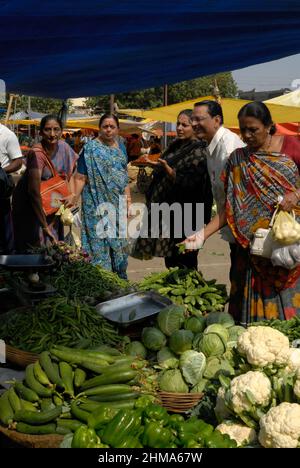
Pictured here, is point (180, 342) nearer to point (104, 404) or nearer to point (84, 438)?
point (104, 404)

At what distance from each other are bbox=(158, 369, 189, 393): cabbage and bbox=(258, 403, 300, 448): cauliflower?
820 mm

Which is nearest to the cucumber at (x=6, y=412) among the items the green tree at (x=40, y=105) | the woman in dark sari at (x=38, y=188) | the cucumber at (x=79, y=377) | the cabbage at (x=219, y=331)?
the cucumber at (x=79, y=377)

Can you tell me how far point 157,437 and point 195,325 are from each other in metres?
1.35

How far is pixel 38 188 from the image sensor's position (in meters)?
6.48

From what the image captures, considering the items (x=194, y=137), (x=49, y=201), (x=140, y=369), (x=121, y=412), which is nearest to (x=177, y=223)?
(x=194, y=137)

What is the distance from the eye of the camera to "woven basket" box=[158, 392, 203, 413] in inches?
130

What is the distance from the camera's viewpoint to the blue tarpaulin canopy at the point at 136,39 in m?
3.40

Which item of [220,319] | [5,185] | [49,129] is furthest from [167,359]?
[49,129]

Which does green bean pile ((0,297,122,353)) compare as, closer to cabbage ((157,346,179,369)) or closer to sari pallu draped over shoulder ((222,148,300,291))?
cabbage ((157,346,179,369))

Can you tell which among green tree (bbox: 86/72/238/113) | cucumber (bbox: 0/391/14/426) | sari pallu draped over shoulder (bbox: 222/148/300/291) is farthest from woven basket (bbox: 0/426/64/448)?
green tree (bbox: 86/72/238/113)

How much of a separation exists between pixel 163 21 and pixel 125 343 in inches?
75.3

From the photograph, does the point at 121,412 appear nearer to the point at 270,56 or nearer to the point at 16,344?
the point at 16,344

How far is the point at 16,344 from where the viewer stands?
3.77 m

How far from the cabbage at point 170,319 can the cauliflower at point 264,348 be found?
85 cm
